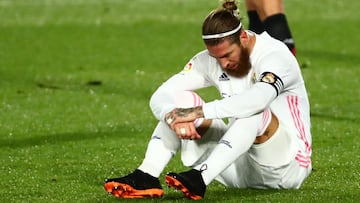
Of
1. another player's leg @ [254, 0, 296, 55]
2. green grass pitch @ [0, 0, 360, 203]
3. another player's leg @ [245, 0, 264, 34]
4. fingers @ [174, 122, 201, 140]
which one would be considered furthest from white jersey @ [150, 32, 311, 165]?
another player's leg @ [245, 0, 264, 34]

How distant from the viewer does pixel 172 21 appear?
48.7ft

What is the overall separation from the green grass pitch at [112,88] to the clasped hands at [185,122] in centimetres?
37

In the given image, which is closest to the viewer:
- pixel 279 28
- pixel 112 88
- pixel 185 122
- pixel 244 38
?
pixel 185 122

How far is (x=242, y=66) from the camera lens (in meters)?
6.18

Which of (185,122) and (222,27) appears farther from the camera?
(222,27)

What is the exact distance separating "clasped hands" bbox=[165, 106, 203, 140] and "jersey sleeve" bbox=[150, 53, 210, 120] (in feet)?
0.75

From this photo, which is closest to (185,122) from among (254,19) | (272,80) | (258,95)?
(258,95)

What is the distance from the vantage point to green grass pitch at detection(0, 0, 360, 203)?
6711mm

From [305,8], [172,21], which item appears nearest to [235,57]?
[172,21]

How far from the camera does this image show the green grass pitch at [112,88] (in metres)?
6.71

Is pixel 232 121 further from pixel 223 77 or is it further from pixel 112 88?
pixel 112 88

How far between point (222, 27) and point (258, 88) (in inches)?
15.6

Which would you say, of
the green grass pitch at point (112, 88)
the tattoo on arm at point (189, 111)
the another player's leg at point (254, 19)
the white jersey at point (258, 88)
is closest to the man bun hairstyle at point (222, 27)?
the white jersey at point (258, 88)

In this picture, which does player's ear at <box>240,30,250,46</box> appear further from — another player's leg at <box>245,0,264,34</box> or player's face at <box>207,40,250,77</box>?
another player's leg at <box>245,0,264,34</box>
